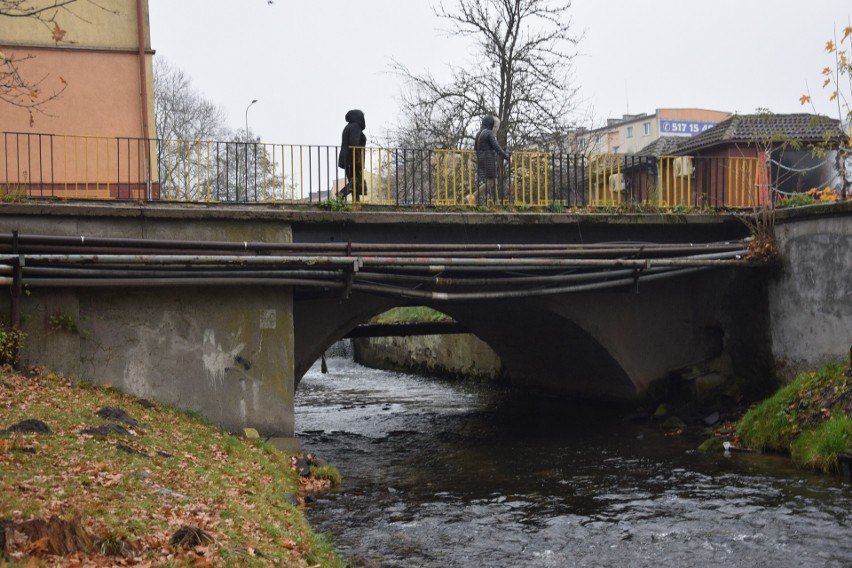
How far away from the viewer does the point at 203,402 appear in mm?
13617

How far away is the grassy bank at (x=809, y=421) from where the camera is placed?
13.2 metres

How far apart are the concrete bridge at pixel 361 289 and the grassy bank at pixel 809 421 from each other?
1.12 meters

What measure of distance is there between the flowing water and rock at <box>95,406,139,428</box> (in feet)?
7.58

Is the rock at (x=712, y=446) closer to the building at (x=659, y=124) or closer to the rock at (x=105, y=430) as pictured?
the rock at (x=105, y=430)

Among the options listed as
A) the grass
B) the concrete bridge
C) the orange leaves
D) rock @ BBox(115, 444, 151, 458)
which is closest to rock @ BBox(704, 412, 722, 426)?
the concrete bridge

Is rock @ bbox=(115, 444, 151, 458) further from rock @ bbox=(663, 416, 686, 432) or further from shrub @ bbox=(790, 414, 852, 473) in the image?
rock @ bbox=(663, 416, 686, 432)

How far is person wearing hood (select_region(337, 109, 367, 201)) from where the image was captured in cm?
1579

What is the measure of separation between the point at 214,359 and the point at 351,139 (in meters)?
4.74

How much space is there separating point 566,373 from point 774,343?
19.4ft

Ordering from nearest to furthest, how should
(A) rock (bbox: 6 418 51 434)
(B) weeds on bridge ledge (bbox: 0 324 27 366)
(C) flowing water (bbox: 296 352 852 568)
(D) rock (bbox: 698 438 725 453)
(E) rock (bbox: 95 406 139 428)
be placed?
(A) rock (bbox: 6 418 51 434), (C) flowing water (bbox: 296 352 852 568), (E) rock (bbox: 95 406 139 428), (B) weeds on bridge ledge (bbox: 0 324 27 366), (D) rock (bbox: 698 438 725 453)

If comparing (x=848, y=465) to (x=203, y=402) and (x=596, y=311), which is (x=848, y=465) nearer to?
(x=596, y=311)

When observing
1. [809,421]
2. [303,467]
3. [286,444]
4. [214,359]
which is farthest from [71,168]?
[809,421]

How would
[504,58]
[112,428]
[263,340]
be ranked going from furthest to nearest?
[504,58]
[263,340]
[112,428]

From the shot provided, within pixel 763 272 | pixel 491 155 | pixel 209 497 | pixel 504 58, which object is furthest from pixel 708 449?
pixel 504 58
